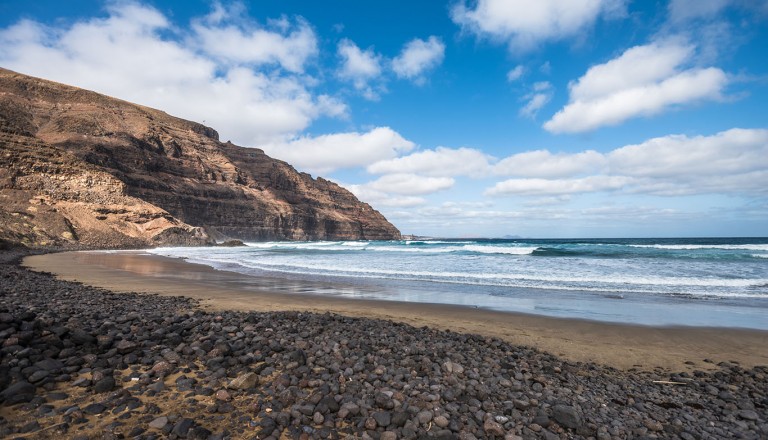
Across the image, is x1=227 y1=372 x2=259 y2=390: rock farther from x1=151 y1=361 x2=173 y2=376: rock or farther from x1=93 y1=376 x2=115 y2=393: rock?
x1=93 y1=376 x2=115 y2=393: rock

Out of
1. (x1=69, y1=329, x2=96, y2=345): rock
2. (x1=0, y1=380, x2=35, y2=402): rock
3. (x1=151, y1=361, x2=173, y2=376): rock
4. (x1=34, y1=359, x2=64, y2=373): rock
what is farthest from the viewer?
(x1=69, y1=329, x2=96, y2=345): rock

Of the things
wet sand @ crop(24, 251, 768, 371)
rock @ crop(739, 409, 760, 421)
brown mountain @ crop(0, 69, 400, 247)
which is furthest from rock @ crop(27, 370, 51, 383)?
brown mountain @ crop(0, 69, 400, 247)

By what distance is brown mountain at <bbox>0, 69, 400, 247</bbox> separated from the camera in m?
43.2

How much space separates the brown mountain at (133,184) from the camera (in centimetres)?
4319

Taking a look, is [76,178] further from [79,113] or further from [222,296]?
[222,296]

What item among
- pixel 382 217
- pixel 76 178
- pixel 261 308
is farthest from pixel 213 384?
pixel 382 217

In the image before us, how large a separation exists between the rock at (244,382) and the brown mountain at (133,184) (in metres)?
43.7

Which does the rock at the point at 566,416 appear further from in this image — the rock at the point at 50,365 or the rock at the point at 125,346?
the rock at the point at 50,365

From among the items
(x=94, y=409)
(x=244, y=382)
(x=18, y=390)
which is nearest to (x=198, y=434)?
(x=244, y=382)

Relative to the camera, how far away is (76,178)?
48625mm

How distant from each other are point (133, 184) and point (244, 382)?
84.0 metres

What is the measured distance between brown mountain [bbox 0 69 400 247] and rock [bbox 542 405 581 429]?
4639 cm

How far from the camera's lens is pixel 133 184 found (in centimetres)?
7100

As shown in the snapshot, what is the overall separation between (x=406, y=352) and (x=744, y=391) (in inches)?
165
